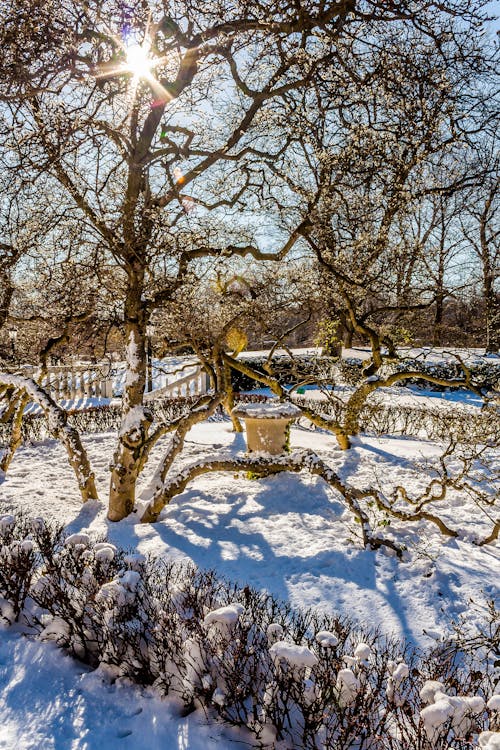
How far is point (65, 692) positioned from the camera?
8.48 ft

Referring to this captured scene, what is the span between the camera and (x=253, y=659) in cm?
247

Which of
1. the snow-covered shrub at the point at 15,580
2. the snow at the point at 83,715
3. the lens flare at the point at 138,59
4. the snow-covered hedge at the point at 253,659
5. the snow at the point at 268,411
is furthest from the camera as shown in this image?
the snow at the point at 268,411

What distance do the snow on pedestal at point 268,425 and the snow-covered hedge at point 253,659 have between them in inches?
166

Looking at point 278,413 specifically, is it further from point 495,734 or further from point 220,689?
point 495,734

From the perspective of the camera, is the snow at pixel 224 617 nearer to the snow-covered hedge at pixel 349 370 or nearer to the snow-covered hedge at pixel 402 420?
the snow-covered hedge at pixel 349 370

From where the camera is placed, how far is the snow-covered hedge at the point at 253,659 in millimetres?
2033

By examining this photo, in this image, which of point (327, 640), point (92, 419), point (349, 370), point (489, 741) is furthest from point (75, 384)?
point (489, 741)

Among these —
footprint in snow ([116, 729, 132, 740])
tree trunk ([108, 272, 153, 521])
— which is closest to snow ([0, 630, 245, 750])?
footprint in snow ([116, 729, 132, 740])

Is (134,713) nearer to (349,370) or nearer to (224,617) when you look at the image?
(224,617)

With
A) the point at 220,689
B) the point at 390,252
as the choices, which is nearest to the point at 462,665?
the point at 220,689

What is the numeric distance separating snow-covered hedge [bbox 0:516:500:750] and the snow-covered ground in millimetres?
156

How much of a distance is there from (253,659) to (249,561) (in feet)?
6.34

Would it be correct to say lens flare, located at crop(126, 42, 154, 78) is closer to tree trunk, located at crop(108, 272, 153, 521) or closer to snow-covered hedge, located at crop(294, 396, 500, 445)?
tree trunk, located at crop(108, 272, 153, 521)

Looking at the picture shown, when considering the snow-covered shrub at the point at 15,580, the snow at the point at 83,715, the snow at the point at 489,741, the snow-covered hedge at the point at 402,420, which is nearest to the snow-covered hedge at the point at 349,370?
the snow-covered hedge at the point at 402,420
